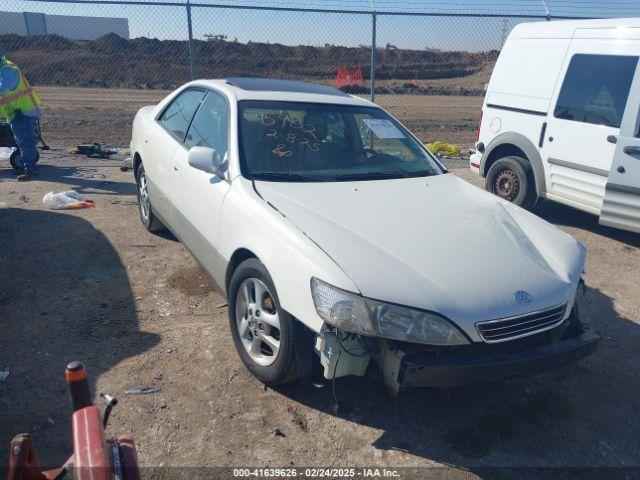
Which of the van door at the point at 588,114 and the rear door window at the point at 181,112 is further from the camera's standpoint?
the van door at the point at 588,114

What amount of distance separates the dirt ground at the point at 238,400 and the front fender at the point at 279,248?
649mm

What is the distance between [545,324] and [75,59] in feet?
106

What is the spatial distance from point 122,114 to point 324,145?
12.2 m

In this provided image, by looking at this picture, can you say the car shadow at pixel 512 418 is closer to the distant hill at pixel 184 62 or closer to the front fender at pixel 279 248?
the front fender at pixel 279 248

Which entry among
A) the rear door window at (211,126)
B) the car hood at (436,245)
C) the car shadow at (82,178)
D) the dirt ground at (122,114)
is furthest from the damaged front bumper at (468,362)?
the dirt ground at (122,114)

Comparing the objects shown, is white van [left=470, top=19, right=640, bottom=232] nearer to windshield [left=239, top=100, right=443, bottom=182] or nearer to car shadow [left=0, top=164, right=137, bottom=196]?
windshield [left=239, top=100, right=443, bottom=182]

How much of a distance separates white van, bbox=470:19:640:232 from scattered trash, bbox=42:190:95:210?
5020mm

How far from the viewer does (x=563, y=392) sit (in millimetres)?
3400

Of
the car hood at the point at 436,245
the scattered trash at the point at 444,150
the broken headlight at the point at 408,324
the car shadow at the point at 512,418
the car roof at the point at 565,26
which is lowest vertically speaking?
the car shadow at the point at 512,418

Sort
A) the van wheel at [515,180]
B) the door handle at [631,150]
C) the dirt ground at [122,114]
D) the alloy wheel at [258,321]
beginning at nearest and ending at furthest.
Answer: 1. the alloy wheel at [258,321]
2. the door handle at [631,150]
3. the van wheel at [515,180]
4. the dirt ground at [122,114]

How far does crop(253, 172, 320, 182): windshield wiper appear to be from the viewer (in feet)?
11.8

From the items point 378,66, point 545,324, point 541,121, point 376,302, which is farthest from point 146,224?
point 378,66

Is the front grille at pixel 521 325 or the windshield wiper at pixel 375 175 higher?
the windshield wiper at pixel 375 175

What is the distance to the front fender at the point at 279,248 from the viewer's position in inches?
107
